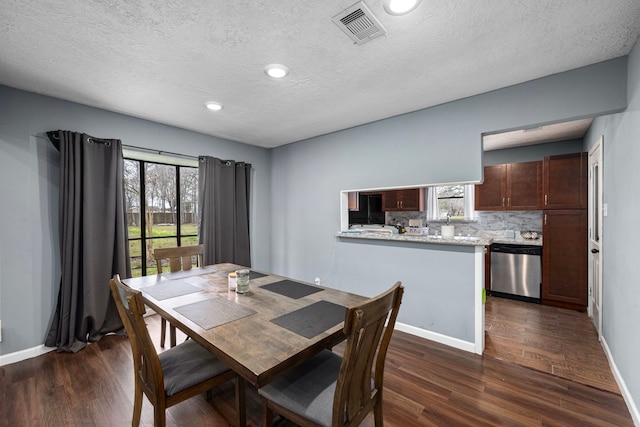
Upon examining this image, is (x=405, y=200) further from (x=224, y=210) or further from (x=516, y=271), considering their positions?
(x=224, y=210)

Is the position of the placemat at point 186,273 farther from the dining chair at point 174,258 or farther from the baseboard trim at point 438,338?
the baseboard trim at point 438,338

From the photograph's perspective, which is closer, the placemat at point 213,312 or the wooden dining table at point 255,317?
the wooden dining table at point 255,317

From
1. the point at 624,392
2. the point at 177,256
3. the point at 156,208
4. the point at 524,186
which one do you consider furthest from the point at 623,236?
the point at 156,208

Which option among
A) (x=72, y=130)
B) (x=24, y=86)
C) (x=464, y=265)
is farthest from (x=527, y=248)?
(x=24, y=86)

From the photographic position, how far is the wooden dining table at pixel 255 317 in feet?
3.79

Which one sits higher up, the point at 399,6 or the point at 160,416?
the point at 399,6

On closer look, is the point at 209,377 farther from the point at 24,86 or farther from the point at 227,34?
the point at 24,86

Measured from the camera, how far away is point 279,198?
4.52 meters

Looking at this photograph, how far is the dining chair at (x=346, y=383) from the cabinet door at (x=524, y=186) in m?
3.90

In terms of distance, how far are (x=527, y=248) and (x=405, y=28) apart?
379cm

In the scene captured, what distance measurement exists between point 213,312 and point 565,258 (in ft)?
14.7

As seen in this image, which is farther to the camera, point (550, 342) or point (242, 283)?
point (550, 342)

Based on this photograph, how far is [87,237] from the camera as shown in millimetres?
2648

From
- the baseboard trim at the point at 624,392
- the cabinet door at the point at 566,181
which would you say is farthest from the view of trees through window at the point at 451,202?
the baseboard trim at the point at 624,392
